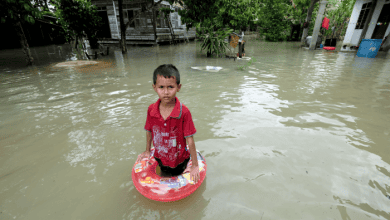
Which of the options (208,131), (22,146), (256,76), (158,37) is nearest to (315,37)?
(256,76)

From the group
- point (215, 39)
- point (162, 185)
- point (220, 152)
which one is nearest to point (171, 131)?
point (162, 185)

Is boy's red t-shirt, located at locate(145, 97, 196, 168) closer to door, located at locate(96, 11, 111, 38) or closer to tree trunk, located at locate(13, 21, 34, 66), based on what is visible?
tree trunk, located at locate(13, 21, 34, 66)

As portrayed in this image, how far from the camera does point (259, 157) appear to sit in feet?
9.00

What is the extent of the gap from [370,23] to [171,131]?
1870cm

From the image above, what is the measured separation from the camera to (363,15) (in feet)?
46.5

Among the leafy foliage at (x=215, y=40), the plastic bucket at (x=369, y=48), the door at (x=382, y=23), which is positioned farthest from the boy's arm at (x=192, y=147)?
the door at (x=382, y=23)

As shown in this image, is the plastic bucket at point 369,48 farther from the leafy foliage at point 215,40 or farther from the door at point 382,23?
the leafy foliage at point 215,40

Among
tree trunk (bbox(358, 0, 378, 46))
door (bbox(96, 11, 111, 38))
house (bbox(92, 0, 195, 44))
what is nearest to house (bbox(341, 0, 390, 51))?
tree trunk (bbox(358, 0, 378, 46))

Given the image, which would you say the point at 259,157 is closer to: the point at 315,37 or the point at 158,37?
the point at 315,37

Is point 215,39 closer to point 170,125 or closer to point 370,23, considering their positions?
point 170,125

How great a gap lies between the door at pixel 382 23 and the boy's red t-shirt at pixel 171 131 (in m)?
18.6

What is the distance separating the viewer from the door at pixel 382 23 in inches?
510

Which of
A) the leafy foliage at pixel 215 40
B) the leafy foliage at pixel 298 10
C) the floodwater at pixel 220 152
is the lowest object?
the floodwater at pixel 220 152

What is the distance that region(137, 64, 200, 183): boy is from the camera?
5.62 ft
